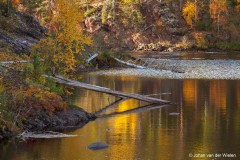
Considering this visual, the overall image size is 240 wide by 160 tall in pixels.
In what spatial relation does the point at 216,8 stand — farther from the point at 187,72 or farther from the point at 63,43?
the point at 63,43

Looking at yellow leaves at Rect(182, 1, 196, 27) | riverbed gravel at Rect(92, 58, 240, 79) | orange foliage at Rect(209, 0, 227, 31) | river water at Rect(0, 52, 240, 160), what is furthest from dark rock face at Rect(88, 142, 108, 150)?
orange foliage at Rect(209, 0, 227, 31)

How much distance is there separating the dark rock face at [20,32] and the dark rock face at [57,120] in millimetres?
23699

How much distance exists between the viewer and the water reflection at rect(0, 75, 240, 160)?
2431 centimetres

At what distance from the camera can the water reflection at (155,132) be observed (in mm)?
24312

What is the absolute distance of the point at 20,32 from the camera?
6806cm

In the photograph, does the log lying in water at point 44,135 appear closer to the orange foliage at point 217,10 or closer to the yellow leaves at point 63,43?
the yellow leaves at point 63,43

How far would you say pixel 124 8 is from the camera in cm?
13512

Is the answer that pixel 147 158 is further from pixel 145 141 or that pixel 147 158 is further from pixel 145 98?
pixel 145 98

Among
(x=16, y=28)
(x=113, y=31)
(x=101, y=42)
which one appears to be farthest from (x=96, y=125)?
(x=113, y=31)

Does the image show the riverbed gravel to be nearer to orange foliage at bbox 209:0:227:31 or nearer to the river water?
the river water

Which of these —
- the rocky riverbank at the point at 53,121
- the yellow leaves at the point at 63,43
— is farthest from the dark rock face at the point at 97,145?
the yellow leaves at the point at 63,43

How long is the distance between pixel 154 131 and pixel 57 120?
572 centimetres

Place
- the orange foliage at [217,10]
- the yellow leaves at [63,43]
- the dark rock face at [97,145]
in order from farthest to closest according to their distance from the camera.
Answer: the orange foliage at [217,10], the yellow leaves at [63,43], the dark rock face at [97,145]

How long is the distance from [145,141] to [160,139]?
2.79 ft
